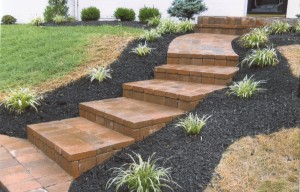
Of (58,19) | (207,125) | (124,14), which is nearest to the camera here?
(207,125)

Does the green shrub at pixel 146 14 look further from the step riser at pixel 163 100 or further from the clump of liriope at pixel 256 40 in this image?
the step riser at pixel 163 100

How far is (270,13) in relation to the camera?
8.65 m

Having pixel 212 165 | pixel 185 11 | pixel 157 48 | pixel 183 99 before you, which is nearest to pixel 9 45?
pixel 157 48

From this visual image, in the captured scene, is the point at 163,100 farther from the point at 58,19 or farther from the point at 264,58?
the point at 58,19

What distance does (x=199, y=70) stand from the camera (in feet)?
16.0

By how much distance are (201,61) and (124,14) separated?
17.5 feet

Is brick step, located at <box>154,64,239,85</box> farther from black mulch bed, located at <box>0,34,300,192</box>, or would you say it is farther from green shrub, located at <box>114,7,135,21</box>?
green shrub, located at <box>114,7,135,21</box>

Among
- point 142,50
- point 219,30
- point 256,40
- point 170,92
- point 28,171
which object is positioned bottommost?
point 28,171

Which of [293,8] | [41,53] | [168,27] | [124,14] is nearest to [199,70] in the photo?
[168,27]

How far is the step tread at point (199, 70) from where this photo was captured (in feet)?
15.0

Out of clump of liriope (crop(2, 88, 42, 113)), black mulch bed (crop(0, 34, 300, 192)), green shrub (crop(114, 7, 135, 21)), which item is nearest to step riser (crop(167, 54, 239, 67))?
black mulch bed (crop(0, 34, 300, 192))

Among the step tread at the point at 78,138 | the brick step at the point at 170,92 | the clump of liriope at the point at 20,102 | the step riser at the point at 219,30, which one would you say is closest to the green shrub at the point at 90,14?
the step riser at the point at 219,30

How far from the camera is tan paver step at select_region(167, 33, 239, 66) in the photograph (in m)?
5.12

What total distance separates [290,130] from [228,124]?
560 mm
